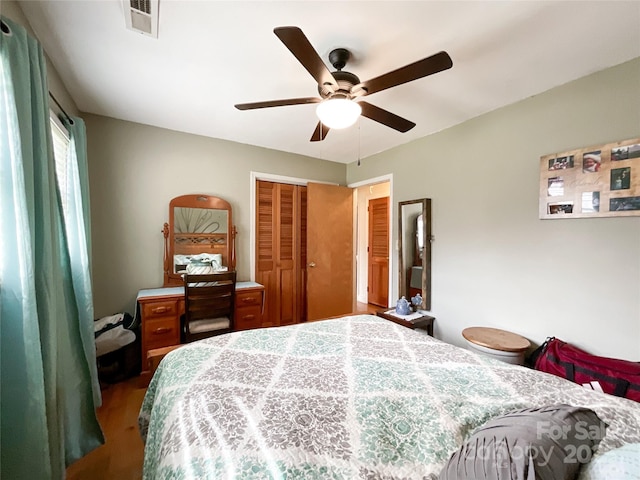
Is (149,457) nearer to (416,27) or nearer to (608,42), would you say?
(416,27)

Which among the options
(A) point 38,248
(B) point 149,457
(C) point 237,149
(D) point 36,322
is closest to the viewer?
(B) point 149,457

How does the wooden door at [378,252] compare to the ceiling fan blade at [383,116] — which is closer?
the ceiling fan blade at [383,116]

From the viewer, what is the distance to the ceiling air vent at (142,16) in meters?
1.28

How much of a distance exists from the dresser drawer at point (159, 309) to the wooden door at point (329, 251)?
162cm

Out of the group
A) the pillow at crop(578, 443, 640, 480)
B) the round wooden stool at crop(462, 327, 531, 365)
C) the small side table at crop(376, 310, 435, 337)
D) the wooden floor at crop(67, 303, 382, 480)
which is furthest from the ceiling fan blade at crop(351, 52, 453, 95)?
the wooden floor at crop(67, 303, 382, 480)

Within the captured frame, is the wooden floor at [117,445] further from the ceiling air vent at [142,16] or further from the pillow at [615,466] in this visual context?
the ceiling air vent at [142,16]

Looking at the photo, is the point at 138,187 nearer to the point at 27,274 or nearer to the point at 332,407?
the point at 27,274

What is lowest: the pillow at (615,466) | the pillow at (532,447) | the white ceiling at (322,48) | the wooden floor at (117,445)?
the wooden floor at (117,445)

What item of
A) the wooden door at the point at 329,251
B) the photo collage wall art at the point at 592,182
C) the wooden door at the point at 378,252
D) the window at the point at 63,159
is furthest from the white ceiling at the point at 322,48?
the wooden door at the point at 378,252

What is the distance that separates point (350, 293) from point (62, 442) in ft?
10.2

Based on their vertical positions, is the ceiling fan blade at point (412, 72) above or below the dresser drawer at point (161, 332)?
above

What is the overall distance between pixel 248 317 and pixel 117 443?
1.33 metres

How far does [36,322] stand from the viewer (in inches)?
41.6

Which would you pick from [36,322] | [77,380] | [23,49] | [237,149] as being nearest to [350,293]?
[237,149]
